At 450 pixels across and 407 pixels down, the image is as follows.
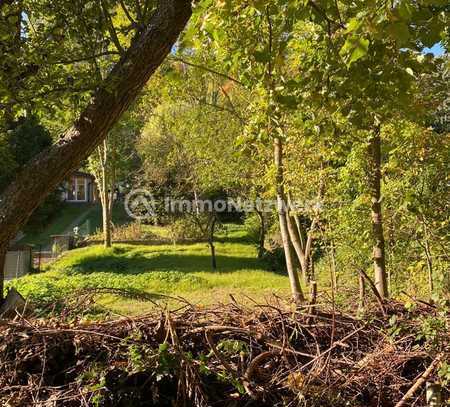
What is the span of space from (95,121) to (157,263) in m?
15.4

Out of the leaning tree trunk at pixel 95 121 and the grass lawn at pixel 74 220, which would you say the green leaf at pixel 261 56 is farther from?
the grass lawn at pixel 74 220

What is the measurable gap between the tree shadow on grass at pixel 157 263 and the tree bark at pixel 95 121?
45.5 ft

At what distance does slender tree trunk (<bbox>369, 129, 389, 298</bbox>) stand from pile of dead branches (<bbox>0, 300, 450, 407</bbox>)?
437 cm

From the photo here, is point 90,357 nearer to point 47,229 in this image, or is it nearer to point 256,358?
point 256,358

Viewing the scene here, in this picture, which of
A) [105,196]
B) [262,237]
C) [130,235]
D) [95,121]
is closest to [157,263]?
[262,237]

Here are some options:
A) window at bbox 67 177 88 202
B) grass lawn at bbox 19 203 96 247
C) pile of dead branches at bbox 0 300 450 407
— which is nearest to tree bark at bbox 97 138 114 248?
grass lawn at bbox 19 203 96 247

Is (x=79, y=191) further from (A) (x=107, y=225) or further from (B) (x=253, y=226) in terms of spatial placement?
(B) (x=253, y=226)

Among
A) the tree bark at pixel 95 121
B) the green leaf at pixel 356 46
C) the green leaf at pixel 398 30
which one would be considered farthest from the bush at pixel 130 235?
the green leaf at pixel 398 30

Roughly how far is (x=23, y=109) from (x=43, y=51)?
0.58m

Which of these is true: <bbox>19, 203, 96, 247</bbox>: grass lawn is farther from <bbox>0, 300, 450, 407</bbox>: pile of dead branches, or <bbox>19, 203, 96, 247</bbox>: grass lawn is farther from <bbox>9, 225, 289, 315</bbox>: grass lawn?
<bbox>0, 300, 450, 407</bbox>: pile of dead branches

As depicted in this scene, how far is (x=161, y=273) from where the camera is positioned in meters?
16.4

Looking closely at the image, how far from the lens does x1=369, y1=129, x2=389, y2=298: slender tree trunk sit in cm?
630

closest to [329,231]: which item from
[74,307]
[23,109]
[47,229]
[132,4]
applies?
[132,4]

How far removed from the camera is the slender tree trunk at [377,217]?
20.7 ft
